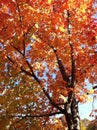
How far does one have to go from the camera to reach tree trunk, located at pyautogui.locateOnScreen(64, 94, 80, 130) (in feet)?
46.3

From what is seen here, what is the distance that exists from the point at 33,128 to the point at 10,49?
421 centimetres

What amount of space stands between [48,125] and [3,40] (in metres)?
5.55

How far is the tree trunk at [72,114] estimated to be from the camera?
46.3ft

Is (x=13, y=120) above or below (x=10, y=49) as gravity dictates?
below

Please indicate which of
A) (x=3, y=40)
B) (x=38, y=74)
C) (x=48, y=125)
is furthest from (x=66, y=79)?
(x=3, y=40)

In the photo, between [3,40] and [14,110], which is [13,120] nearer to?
[14,110]

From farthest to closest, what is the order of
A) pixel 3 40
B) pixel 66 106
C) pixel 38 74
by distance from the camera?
pixel 38 74 → pixel 66 106 → pixel 3 40

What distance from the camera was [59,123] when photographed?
53.4ft

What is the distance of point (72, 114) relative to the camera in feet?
47.2

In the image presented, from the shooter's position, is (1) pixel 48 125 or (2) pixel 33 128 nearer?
(2) pixel 33 128

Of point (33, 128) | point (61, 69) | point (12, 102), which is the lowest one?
point (33, 128)

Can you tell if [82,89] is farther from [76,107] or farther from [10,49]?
[10,49]

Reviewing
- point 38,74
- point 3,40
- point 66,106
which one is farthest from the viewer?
point 38,74

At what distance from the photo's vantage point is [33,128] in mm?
14461
